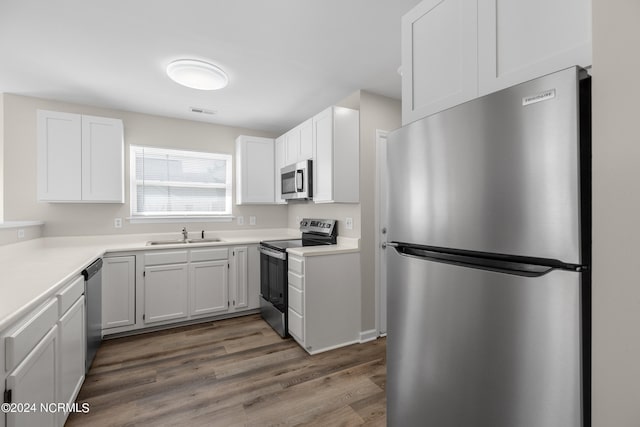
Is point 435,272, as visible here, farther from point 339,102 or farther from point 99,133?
point 99,133

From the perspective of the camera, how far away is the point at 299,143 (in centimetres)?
340

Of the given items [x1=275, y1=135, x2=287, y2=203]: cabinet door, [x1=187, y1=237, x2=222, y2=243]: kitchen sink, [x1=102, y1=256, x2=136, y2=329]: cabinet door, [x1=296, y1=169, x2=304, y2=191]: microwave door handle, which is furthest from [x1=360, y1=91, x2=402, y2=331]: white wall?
[x1=102, y1=256, x2=136, y2=329]: cabinet door

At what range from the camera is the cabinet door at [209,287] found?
3.34 m

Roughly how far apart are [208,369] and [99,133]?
2.63m

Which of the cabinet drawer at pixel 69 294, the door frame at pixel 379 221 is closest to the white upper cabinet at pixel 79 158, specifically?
the cabinet drawer at pixel 69 294

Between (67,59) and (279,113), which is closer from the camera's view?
(67,59)

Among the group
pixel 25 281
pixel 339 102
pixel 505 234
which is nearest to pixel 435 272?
pixel 505 234

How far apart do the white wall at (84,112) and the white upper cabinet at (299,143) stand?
0.97 m

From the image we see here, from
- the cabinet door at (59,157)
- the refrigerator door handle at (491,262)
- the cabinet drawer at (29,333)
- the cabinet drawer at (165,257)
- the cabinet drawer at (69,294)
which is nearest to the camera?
the refrigerator door handle at (491,262)

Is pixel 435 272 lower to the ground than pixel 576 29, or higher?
lower

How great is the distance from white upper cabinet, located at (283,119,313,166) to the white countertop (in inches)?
40.2

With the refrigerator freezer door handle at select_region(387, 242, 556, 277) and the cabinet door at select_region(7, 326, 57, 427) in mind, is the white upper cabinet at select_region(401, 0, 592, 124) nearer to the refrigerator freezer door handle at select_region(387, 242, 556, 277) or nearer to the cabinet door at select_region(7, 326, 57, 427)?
the refrigerator freezer door handle at select_region(387, 242, 556, 277)

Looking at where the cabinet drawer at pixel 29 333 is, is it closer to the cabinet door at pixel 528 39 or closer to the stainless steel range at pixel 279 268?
the stainless steel range at pixel 279 268

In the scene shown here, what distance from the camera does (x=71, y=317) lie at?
180cm
